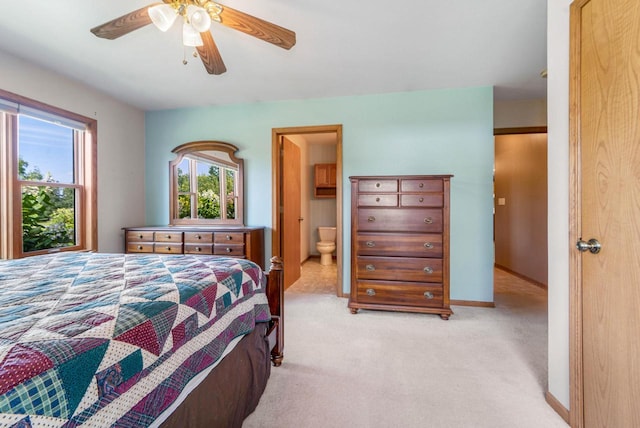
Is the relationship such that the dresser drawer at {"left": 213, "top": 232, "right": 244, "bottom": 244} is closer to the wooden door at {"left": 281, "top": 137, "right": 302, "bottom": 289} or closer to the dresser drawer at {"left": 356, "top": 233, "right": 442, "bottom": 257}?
the wooden door at {"left": 281, "top": 137, "right": 302, "bottom": 289}

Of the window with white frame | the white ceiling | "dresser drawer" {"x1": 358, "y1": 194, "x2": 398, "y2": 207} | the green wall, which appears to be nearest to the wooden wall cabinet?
the green wall

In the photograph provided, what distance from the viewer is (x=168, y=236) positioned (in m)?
3.22

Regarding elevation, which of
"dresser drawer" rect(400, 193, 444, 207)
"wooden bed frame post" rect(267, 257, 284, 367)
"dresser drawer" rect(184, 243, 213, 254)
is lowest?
"wooden bed frame post" rect(267, 257, 284, 367)

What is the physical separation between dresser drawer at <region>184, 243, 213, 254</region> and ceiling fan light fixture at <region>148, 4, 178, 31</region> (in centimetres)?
215

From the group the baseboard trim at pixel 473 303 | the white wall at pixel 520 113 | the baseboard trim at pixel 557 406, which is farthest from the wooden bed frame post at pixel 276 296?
the white wall at pixel 520 113

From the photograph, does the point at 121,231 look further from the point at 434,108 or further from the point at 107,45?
the point at 434,108

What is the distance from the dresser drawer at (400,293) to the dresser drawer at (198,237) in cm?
169

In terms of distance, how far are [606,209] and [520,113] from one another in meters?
2.96

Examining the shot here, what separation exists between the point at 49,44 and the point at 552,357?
4.04 m

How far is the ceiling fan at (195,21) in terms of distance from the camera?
1.52 metres

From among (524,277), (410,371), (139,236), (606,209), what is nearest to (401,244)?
(410,371)

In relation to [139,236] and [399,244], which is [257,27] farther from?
[139,236]

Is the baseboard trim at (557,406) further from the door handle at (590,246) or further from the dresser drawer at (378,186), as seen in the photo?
the dresser drawer at (378,186)

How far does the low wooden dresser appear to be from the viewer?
312cm
